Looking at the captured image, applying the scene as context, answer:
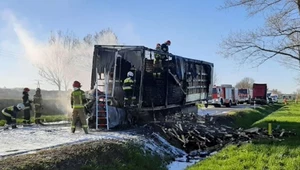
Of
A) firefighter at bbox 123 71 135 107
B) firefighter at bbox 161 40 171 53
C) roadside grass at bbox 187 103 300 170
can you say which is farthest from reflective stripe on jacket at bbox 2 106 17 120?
roadside grass at bbox 187 103 300 170

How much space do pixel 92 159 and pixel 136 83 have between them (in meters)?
6.27

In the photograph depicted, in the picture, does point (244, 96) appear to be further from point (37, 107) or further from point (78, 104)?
point (78, 104)

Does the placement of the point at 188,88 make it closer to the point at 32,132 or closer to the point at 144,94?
the point at 144,94

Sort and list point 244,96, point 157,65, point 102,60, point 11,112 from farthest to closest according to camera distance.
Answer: point 244,96 → point 157,65 → point 102,60 → point 11,112

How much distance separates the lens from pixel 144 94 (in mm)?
14141

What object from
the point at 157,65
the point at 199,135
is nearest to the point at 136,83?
the point at 157,65

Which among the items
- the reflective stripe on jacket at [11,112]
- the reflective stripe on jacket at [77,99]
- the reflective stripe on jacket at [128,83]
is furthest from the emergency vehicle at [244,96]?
the reflective stripe on jacket at [77,99]

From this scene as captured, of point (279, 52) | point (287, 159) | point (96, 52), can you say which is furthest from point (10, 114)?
point (279, 52)

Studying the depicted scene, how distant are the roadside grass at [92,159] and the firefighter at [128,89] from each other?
12.2ft

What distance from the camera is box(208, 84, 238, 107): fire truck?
3944cm

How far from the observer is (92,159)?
8055mm

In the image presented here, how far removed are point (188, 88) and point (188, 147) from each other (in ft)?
18.2

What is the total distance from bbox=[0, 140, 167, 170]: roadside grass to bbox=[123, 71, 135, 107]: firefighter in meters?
3.73

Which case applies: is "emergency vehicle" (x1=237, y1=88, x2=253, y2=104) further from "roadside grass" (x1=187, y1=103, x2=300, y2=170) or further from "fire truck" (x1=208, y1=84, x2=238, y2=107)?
"roadside grass" (x1=187, y1=103, x2=300, y2=170)
